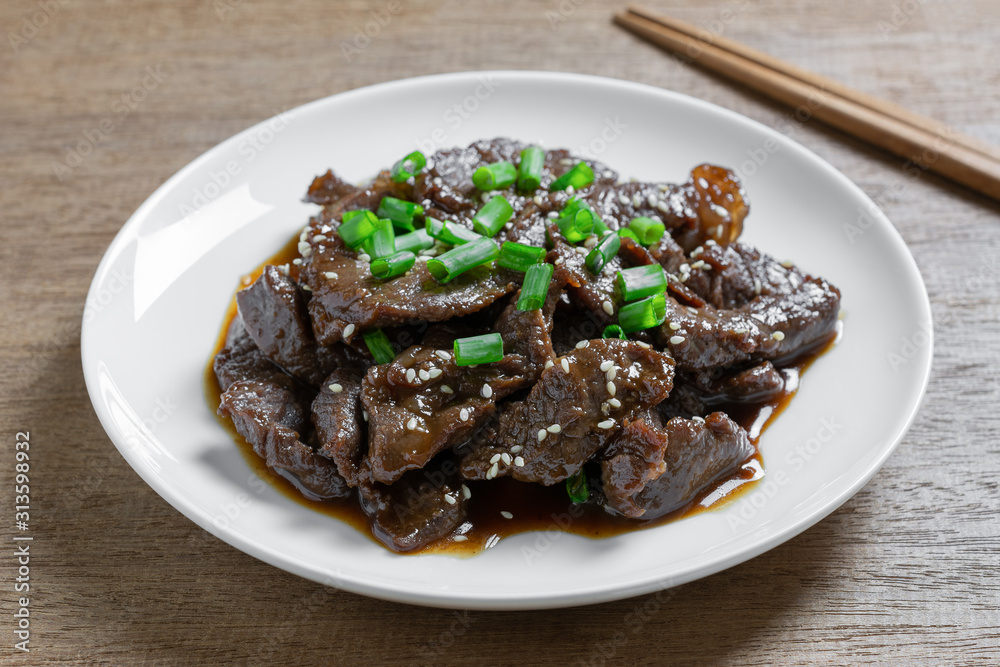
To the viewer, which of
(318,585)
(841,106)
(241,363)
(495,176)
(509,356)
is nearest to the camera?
(318,585)

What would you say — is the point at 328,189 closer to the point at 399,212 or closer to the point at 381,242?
the point at 399,212

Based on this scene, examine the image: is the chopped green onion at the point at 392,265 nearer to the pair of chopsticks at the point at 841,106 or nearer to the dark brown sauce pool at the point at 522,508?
the dark brown sauce pool at the point at 522,508

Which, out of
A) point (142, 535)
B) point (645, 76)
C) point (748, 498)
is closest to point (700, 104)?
point (645, 76)

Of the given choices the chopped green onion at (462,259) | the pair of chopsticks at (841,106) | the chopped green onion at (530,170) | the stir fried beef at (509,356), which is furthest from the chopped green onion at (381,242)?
the pair of chopsticks at (841,106)

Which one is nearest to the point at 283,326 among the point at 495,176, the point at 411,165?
the point at 411,165

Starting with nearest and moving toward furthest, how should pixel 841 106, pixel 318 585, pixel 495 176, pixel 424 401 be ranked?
pixel 318 585, pixel 424 401, pixel 495 176, pixel 841 106

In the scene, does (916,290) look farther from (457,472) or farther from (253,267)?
(253,267)

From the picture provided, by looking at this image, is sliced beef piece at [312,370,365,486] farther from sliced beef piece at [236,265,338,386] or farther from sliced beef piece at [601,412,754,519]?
sliced beef piece at [601,412,754,519]
